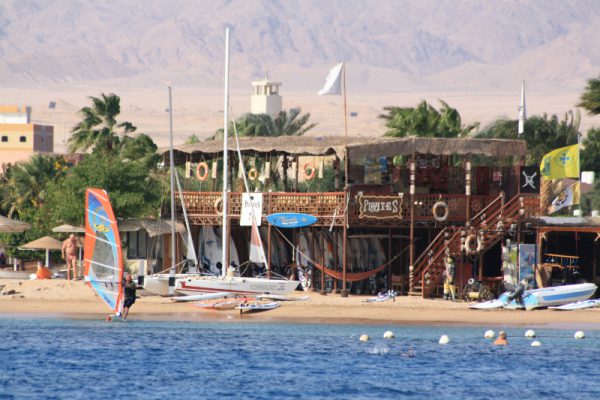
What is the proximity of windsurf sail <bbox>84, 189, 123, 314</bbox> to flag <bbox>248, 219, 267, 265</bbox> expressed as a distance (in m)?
5.88

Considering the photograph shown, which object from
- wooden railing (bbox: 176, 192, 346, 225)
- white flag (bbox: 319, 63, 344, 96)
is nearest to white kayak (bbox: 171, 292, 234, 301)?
wooden railing (bbox: 176, 192, 346, 225)

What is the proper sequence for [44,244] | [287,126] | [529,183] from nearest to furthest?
[529,183], [44,244], [287,126]

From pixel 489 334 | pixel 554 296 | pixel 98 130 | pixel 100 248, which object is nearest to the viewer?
pixel 489 334

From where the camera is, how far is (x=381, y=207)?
3953 centimetres

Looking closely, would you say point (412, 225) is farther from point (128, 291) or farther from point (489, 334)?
point (128, 291)

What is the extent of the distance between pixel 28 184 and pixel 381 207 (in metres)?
19.1

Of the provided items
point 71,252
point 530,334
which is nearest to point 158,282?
point 71,252

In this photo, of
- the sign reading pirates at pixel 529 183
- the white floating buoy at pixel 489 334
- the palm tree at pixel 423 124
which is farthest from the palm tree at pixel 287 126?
the white floating buoy at pixel 489 334

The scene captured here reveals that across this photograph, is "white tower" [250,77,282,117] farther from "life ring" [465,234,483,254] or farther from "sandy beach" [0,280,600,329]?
"life ring" [465,234,483,254]

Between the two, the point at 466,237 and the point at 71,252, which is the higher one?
the point at 466,237

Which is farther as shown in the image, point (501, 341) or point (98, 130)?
point (98, 130)

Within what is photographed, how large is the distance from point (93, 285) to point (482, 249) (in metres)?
11.6

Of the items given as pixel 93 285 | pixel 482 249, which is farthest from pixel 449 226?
pixel 93 285

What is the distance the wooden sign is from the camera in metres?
Result: 39.5
